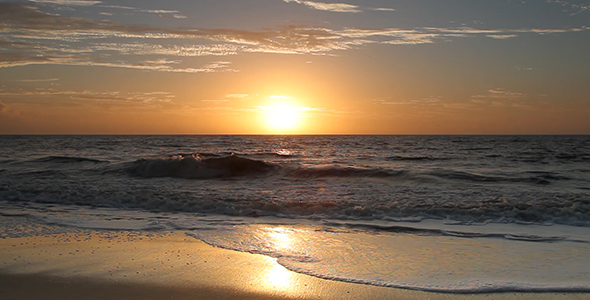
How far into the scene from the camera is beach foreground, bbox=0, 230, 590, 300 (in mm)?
3842

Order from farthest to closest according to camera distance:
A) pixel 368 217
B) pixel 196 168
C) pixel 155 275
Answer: pixel 196 168, pixel 368 217, pixel 155 275

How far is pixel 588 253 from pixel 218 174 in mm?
13428

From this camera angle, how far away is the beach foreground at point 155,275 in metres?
3.84

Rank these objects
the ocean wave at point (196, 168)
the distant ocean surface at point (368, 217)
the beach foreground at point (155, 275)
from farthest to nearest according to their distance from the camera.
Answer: the ocean wave at point (196, 168), the distant ocean surface at point (368, 217), the beach foreground at point (155, 275)

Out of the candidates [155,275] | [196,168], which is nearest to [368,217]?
[155,275]

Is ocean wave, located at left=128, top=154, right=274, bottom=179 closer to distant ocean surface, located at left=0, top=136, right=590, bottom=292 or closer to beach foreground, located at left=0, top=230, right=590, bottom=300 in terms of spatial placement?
distant ocean surface, located at left=0, top=136, right=590, bottom=292

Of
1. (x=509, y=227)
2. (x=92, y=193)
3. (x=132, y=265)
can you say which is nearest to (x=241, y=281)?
(x=132, y=265)

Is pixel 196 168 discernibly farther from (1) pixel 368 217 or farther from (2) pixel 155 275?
(2) pixel 155 275

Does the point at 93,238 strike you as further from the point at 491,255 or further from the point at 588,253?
the point at 588,253

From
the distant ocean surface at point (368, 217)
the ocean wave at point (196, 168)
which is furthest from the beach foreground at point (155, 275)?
the ocean wave at point (196, 168)

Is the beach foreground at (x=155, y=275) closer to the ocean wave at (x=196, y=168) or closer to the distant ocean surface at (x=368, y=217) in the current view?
the distant ocean surface at (x=368, y=217)

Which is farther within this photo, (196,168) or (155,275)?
(196,168)

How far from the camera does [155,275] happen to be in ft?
14.3

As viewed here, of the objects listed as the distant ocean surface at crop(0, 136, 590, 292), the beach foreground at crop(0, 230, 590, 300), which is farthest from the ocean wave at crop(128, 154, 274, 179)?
the beach foreground at crop(0, 230, 590, 300)
